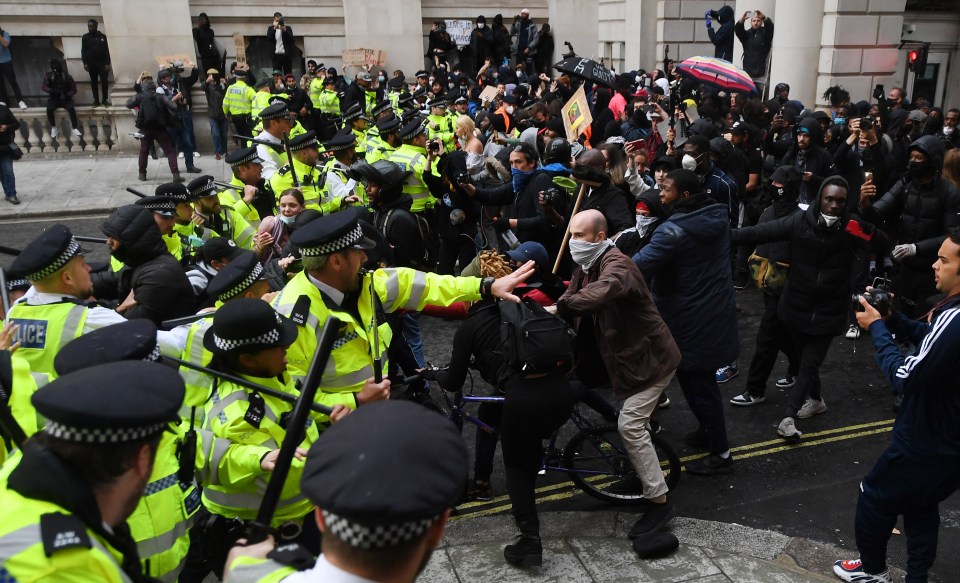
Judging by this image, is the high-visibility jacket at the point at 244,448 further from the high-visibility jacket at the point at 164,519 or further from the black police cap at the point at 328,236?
the black police cap at the point at 328,236

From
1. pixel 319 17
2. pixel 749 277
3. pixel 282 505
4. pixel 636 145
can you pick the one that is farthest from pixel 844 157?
pixel 319 17

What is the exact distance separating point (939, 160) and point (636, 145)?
2.89 metres

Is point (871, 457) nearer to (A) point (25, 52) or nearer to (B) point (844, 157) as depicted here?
(B) point (844, 157)

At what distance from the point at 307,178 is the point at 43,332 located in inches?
178

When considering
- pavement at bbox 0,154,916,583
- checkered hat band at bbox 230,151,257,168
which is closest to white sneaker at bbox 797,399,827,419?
pavement at bbox 0,154,916,583

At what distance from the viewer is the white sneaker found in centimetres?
652

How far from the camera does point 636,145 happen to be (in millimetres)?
8617

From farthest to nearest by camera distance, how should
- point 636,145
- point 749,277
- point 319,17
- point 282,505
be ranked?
point 319,17 → point 749,277 → point 636,145 → point 282,505

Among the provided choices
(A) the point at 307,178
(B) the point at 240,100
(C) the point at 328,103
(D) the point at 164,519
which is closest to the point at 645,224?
(A) the point at 307,178

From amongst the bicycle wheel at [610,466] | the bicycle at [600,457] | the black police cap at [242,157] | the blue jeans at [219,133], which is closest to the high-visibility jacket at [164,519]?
the bicycle at [600,457]

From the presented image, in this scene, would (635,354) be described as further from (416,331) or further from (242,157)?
(242,157)

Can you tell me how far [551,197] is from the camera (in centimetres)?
747

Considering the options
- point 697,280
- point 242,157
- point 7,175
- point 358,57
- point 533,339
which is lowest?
point 7,175

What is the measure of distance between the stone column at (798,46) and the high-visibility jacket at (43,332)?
1454 centimetres
